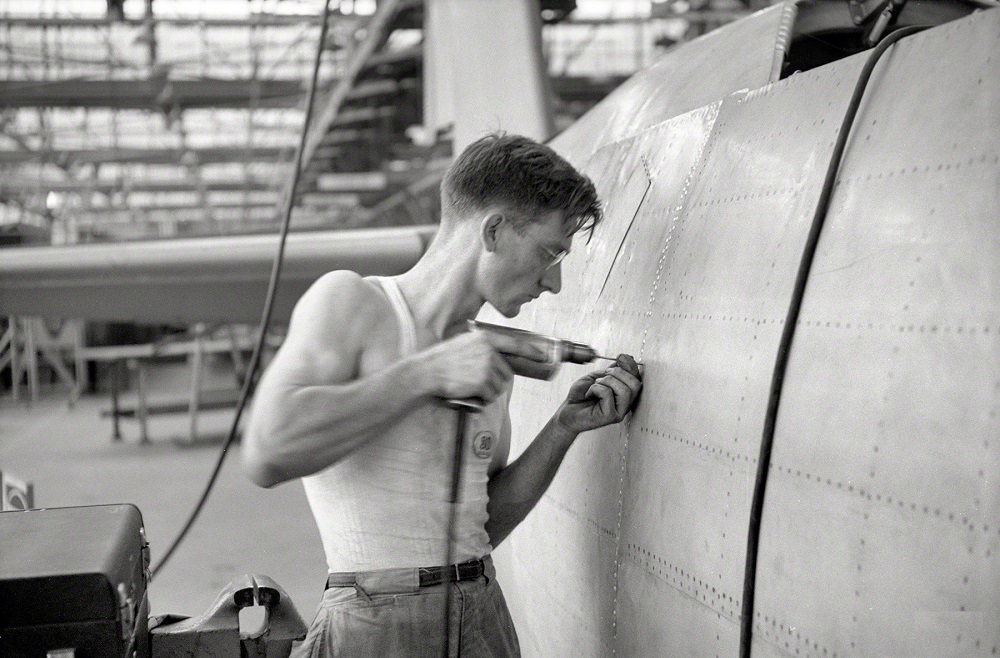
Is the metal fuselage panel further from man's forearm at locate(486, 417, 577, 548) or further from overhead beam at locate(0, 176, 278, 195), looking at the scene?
overhead beam at locate(0, 176, 278, 195)

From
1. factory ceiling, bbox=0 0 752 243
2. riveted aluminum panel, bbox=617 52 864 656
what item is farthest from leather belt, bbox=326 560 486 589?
factory ceiling, bbox=0 0 752 243

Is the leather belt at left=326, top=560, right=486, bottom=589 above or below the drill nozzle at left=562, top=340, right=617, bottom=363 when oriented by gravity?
below

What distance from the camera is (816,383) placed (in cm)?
166

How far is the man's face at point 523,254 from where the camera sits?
205 centimetres

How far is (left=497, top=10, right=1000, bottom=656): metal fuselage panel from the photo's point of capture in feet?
4.60

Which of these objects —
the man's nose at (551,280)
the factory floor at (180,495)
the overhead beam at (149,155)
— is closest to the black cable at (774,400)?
the man's nose at (551,280)

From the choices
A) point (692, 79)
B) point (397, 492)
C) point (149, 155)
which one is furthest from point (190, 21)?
point (397, 492)

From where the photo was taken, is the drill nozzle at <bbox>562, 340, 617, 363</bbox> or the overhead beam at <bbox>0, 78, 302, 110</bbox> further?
the overhead beam at <bbox>0, 78, 302, 110</bbox>

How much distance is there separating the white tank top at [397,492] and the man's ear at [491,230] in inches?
8.9

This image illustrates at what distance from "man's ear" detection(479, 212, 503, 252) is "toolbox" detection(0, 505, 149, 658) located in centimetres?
109

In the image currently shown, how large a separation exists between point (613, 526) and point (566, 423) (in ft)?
1.00

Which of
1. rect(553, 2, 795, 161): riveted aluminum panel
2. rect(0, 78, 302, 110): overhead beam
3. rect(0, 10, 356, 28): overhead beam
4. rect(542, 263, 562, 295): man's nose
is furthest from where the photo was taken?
rect(0, 78, 302, 110): overhead beam

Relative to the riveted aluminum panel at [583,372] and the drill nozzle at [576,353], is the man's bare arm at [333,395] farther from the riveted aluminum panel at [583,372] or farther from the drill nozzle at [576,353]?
the riveted aluminum panel at [583,372]

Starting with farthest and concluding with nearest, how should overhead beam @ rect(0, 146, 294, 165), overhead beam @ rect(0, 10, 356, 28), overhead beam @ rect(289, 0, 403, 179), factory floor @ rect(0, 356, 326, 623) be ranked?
1. overhead beam @ rect(0, 146, 294, 165)
2. overhead beam @ rect(0, 10, 356, 28)
3. overhead beam @ rect(289, 0, 403, 179)
4. factory floor @ rect(0, 356, 326, 623)
